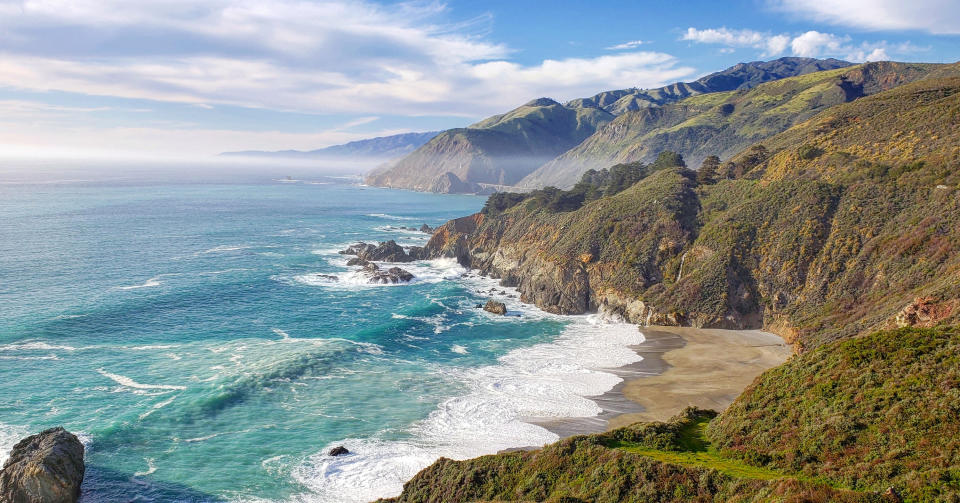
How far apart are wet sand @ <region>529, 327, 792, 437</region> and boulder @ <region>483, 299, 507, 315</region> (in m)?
17.5

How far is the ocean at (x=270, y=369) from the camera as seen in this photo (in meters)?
33.8

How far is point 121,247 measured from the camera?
101 meters

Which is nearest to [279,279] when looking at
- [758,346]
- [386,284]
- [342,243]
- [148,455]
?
[386,284]

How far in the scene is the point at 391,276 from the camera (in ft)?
279

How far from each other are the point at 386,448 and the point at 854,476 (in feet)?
85.0

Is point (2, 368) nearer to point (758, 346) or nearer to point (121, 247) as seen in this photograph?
point (121, 247)

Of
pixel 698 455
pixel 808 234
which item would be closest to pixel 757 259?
pixel 808 234

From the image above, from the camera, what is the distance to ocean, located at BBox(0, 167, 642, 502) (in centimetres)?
3384

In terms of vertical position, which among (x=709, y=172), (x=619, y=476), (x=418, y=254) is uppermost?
(x=709, y=172)

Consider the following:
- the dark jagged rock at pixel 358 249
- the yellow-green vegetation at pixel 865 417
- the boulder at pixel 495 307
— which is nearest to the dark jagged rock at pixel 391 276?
the dark jagged rock at pixel 358 249

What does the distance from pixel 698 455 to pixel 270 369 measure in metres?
36.9

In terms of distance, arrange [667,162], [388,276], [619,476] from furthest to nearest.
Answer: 1. [667,162]
2. [388,276]
3. [619,476]

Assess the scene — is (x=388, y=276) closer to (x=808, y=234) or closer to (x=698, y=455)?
(x=808, y=234)

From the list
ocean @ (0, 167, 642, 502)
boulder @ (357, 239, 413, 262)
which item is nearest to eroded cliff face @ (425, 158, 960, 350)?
ocean @ (0, 167, 642, 502)
